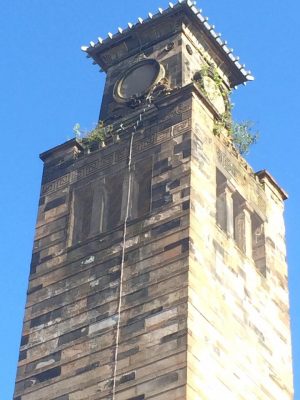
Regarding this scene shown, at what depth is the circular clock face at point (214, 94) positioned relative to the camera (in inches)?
1368

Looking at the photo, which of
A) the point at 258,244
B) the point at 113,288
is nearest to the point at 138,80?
the point at 258,244

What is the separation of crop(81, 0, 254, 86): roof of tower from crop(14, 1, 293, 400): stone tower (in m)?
1.03

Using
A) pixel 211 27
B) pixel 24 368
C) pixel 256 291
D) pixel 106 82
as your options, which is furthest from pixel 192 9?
pixel 24 368

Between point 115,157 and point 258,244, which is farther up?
point 115,157

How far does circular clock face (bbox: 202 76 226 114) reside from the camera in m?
34.8

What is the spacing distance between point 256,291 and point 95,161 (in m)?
5.37

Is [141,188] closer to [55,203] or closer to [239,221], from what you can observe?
[55,203]

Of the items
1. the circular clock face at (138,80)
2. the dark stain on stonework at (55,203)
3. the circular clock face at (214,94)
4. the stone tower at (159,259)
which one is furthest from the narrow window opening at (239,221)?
the dark stain on stonework at (55,203)

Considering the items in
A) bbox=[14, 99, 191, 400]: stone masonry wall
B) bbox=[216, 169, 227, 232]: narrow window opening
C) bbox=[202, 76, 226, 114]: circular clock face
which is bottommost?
bbox=[14, 99, 191, 400]: stone masonry wall

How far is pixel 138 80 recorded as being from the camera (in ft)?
115

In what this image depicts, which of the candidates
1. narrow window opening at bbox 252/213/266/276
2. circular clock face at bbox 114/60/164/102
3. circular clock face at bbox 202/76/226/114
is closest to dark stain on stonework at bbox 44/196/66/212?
circular clock face at bbox 114/60/164/102

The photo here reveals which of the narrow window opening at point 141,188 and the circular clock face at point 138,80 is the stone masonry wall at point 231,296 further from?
the circular clock face at point 138,80

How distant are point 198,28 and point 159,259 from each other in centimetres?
988

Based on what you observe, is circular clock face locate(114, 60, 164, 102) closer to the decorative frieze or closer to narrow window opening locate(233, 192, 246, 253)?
the decorative frieze
